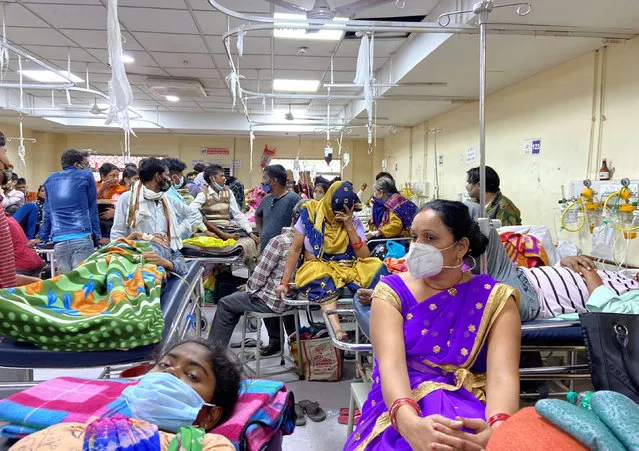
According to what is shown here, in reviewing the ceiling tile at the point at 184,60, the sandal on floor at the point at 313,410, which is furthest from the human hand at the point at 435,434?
the ceiling tile at the point at 184,60

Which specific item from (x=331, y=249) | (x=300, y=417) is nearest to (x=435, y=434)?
(x=300, y=417)

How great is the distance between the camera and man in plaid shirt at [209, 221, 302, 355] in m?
2.81

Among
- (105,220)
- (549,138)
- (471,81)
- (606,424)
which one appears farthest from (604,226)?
(105,220)

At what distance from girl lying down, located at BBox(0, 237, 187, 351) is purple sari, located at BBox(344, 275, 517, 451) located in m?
0.83

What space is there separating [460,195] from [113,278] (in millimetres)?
5469

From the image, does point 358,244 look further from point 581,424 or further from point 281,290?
point 581,424

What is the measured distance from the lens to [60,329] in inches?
59.5

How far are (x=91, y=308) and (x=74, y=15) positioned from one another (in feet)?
13.2

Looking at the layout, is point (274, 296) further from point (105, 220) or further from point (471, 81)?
point (471, 81)

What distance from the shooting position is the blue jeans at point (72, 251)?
3.62 meters

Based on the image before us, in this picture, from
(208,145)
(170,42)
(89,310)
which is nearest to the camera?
(89,310)

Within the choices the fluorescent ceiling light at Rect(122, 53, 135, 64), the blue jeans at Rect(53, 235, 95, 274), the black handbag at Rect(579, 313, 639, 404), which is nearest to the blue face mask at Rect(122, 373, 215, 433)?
the black handbag at Rect(579, 313, 639, 404)

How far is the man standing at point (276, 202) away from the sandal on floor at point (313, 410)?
5.36 feet

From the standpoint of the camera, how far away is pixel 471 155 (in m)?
6.40
